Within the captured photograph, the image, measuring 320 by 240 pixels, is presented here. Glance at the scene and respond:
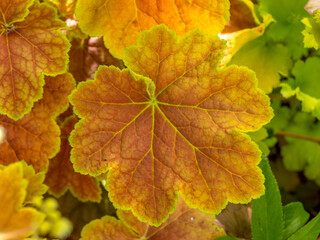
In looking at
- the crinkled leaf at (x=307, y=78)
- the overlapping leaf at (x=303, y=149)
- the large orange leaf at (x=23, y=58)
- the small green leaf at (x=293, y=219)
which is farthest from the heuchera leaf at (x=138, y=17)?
the overlapping leaf at (x=303, y=149)

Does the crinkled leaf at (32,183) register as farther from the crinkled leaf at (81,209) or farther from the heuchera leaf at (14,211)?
the crinkled leaf at (81,209)

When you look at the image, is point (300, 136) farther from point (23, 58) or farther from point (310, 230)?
point (23, 58)

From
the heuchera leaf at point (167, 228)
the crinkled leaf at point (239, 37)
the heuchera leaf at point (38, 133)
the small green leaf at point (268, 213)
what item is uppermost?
the crinkled leaf at point (239, 37)

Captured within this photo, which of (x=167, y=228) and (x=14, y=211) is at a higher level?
(x=14, y=211)

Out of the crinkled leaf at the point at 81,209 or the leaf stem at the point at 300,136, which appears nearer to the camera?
the crinkled leaf at the point at 81,209

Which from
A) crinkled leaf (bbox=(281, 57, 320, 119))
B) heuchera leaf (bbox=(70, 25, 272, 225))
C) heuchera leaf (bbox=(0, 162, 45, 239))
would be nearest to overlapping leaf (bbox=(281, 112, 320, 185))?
crinkled leaf (bbox=(281, 57, 320, 119))

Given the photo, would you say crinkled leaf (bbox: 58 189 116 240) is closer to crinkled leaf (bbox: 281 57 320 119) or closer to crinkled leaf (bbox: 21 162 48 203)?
crinkled leaf (bbox: 21 162 48 203)

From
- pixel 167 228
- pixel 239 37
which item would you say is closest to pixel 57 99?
pixel 167 228
